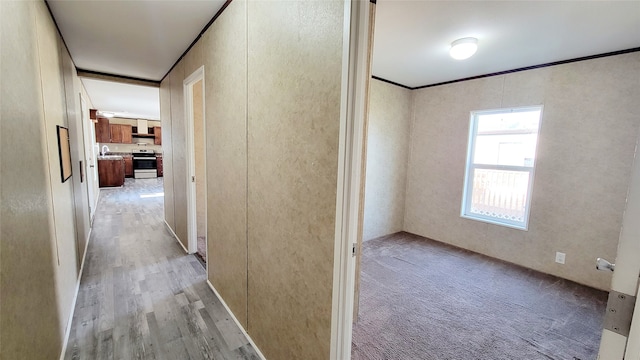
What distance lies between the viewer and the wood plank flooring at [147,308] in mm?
1806

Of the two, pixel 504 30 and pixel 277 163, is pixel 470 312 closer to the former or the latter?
pixel 277 163

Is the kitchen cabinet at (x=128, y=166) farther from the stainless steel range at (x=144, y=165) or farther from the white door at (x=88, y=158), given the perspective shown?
the white door at (x=88, y=158)

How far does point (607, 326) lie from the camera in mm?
687

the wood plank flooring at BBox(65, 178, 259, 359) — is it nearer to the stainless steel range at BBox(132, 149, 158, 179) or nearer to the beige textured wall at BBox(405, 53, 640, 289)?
the beige textured wall at BBox(405, 53, 640, 289)

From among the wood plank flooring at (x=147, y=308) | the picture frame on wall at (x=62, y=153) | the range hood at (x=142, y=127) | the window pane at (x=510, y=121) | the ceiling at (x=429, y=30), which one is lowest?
the wood plank flooring at (x=147, y=308)

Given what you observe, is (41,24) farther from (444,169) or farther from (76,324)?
(444,169)

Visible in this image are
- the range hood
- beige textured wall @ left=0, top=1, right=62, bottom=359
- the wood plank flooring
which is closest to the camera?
beige textured wall @ left=0, top=1, right=62, bottom=359

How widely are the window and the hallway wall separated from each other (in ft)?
10.5

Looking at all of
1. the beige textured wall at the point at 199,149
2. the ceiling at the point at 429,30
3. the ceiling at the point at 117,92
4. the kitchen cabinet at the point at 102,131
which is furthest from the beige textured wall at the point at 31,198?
the kitchen cabinet at the point at 102,131

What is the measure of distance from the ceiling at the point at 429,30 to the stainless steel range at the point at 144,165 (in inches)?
291

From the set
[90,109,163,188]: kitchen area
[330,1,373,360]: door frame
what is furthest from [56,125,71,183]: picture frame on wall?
[90,109,163,188]: kitchen area

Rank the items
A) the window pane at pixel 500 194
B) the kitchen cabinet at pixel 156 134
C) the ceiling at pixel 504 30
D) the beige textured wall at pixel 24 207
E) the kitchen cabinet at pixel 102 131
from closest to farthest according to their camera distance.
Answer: the beige textured wall at pixel 24 207 → the ceiling at pixel 504 30 → the window pane at pixel 500 194 → the kitchen cabinet at pixel 102 131 → the kitchen cabinet at pixel 156 134

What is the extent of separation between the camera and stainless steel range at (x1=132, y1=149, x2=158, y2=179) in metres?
9.79

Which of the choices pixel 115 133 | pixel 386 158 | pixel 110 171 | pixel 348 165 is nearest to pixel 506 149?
pixel 386 158
